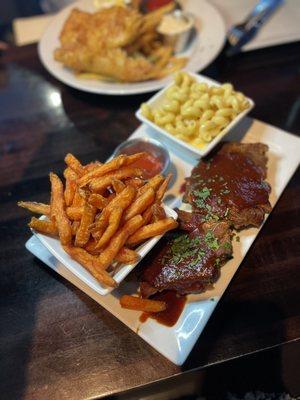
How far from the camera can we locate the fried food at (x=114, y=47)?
252 cm

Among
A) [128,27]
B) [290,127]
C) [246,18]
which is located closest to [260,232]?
[290,127]

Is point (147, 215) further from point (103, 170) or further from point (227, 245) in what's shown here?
point (227, 245)

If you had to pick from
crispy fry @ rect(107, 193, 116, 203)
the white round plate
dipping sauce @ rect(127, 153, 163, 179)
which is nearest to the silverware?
the white round plate

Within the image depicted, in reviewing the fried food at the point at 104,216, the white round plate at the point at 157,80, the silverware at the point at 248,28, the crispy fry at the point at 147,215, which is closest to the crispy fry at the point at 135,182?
the fried food at the point at 104,216

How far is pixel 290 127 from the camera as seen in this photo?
7.68 ft

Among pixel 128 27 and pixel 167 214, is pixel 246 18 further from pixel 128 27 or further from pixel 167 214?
pixel 167 214

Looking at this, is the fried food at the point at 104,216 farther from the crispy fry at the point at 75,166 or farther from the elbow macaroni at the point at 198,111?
the elbow macaroni at the point at 198,111

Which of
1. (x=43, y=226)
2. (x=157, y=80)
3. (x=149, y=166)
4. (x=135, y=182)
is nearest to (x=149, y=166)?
(x=149, y=166)

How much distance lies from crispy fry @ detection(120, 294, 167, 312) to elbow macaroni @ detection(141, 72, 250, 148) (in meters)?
0.91

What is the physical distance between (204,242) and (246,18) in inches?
92.3

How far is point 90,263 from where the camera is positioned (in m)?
1.41

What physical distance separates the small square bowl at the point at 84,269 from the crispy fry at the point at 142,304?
0.16 meters

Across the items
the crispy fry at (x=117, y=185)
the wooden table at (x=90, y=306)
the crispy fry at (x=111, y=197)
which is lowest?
the wooden table at (x=90, y=306)

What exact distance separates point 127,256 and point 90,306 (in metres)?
0.41
